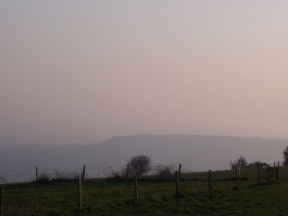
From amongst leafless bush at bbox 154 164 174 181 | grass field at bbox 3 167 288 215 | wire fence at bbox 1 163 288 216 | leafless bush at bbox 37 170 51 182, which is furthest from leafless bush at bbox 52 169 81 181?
grass field at bbox 3 167 288 215

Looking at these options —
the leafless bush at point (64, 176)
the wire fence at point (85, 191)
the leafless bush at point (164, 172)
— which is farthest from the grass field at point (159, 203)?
the leafless bush at point (64, 176)

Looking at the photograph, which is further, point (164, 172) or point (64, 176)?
point (164, 172)

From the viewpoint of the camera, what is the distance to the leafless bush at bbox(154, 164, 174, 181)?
41.4 meters

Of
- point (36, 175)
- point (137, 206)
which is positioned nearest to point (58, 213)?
Result: point (137, 206)

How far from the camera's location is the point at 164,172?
42.6 m

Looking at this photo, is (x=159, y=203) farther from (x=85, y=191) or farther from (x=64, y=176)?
(x=64, y=176)

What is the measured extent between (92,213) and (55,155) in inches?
4250

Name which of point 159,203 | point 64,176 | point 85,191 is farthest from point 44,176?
point 159,203

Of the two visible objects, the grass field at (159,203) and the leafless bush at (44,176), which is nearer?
the grass field at (159,203)

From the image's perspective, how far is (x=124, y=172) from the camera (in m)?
46.3

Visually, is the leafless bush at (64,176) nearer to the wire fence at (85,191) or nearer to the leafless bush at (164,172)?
the wire fence at (85,191)

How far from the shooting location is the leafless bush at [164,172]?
136ft

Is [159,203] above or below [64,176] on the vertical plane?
above

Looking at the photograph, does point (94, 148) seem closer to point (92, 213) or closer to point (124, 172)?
point (124, 172)
